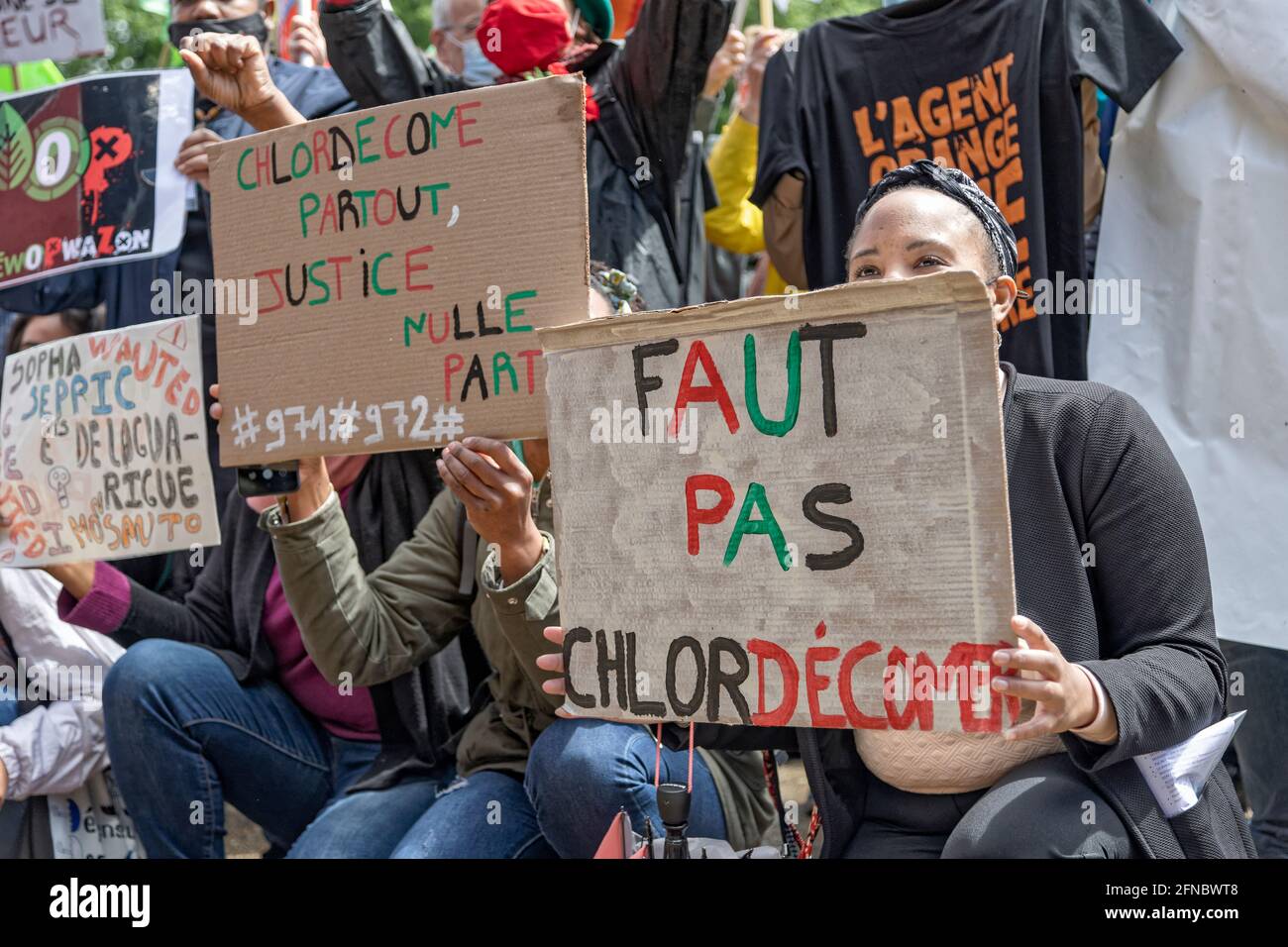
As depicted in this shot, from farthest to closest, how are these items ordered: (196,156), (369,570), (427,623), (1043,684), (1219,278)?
1. (196,156)
2. (369,570)
3. (1219,278)
4. (427,623)
5. (1043,684)

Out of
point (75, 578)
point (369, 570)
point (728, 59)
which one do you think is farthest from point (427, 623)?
point (728, 59)

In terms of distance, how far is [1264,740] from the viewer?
304 centimetres

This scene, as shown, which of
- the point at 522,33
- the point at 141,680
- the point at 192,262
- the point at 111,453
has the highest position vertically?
the point at 522,33

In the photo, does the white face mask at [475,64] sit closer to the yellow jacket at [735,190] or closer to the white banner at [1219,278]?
the yellow jacket at [735,190]

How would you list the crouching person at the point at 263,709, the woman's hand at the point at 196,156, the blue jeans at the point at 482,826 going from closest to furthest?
the blue jeans at the point at 482,826 → the crouching person at the point at 263,709 → the woman's hand at the point at 196,156

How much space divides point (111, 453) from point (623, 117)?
1.45 meters

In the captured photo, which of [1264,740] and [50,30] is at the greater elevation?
[50,30]

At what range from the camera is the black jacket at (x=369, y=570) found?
3.14 m

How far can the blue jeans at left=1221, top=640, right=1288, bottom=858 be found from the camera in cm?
298

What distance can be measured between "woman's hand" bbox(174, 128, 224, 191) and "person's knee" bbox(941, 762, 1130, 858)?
2.59 meters

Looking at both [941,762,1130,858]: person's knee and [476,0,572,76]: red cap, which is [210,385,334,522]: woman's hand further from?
[941,762,1130,858]: person's knee

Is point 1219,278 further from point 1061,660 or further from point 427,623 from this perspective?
point 427,623

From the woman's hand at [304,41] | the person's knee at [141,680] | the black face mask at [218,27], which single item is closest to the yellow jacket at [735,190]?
the woman's hand at [304,41]

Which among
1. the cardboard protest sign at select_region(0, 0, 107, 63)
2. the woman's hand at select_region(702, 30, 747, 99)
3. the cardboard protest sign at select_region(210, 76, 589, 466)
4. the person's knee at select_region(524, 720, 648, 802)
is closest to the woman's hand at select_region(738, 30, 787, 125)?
the woman's hand at select_region(702, 30, 747, 99)
